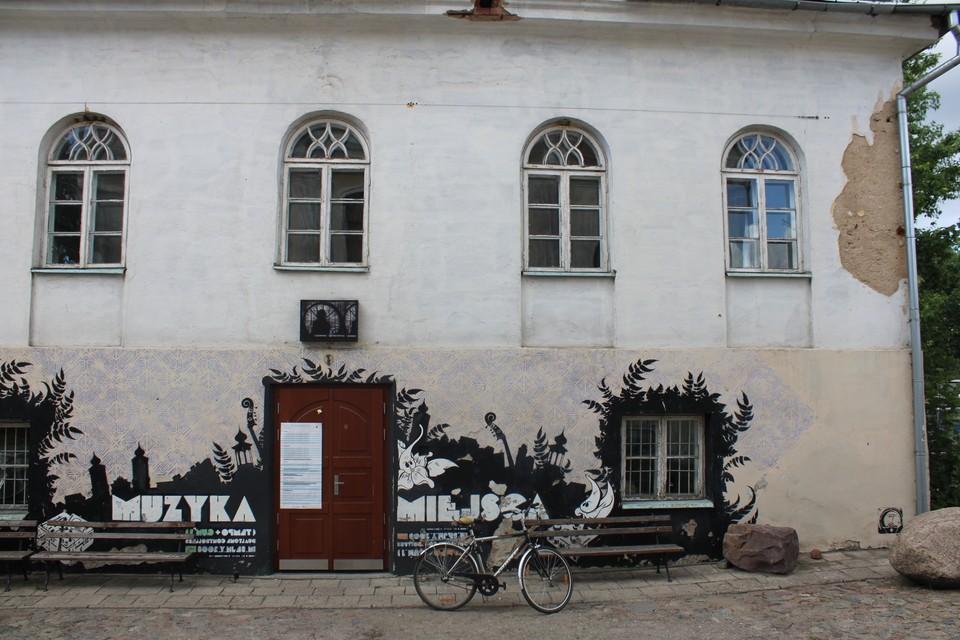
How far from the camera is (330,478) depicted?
7.41 metres

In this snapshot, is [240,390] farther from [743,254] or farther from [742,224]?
[742,224]

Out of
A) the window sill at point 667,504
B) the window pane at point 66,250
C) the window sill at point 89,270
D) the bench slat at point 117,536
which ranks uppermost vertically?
the window pane at point 66,250

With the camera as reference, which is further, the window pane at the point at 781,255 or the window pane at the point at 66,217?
the window pane at the point at 781,255

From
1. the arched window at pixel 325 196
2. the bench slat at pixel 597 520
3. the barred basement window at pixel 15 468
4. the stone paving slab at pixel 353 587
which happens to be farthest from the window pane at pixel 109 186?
the bench slat at pixel 597 520

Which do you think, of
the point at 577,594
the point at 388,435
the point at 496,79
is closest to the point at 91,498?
the point at 388,435

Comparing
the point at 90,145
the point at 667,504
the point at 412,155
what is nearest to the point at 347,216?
the point at 412,155

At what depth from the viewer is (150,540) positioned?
23.6 feet

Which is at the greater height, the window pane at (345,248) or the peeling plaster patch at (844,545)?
the window pane at (345,248)

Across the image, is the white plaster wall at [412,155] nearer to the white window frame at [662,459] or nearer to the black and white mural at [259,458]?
the black and white mural at [259,458]

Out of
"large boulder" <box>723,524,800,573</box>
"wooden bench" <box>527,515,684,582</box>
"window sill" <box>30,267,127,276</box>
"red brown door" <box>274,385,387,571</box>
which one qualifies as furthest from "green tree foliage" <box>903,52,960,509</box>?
"window sill" <box>30,267,127,276</box>

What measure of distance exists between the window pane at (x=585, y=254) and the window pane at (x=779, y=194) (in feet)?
7.39

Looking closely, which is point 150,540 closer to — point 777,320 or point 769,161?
point 777,320

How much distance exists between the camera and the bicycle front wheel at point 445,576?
6.34 metres

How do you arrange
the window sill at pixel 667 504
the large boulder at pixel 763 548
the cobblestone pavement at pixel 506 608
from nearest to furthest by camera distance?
the cobblestone pavement at pixel 506 608 < the large boulder at pixel 763 548 < the window sill at pixel 667 504
